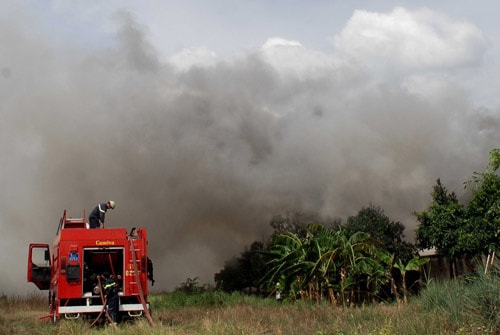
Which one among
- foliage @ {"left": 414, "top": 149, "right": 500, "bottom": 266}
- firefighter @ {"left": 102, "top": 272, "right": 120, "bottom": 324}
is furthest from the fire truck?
foliage @ {"left": 414, "top": 149, "right": 500, "bottom": 266}

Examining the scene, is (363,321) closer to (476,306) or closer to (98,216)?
(476,306)

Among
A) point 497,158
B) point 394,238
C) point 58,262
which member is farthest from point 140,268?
point 394,238

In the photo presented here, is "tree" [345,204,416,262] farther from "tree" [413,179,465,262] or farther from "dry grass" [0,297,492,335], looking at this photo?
"dry grass" [0,297,492,335]

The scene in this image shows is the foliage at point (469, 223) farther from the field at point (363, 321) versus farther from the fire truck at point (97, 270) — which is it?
the fire truck at point (97, 270)

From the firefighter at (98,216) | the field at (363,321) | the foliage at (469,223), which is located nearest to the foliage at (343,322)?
the field at (363,321)

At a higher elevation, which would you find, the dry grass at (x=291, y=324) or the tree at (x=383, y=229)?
the tree at (x=383, y=229)

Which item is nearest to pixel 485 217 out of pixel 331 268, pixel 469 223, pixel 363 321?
pixel 469 223

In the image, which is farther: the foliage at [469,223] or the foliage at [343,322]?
the foliage at [469,223]

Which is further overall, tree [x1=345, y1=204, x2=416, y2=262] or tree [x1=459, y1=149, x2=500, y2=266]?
tree [x1=345, y1=204, x2=416, y2=262]

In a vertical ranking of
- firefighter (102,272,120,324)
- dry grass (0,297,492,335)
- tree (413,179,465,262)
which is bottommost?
dry grass (0,297,492,335)

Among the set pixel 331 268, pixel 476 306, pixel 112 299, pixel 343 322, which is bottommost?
pixel 343 322

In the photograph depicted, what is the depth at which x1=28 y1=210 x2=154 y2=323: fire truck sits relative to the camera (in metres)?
14.9

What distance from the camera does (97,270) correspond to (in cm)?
1595

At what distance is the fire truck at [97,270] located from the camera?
14867 millimetres
